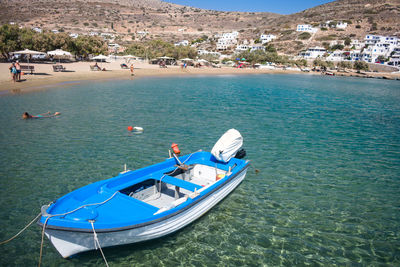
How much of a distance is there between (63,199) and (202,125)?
12.3 meters

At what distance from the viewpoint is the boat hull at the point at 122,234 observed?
208 inches

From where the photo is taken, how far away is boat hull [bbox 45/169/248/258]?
529 centimetres

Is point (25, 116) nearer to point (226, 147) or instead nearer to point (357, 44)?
point (226, 147)

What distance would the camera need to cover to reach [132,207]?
6.37 metres

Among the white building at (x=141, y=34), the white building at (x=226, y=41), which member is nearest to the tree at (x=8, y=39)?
the white building at (x=141, y=34)

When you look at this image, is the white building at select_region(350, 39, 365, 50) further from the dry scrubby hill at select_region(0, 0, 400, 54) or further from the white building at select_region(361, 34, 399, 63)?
the dry scrubby hill at select_region(0, 0, 400, 54)

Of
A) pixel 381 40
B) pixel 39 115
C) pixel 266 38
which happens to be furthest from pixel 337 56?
pixel 39 115

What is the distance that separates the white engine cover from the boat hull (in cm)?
243

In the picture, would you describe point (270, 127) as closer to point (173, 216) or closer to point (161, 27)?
point (173, 216)

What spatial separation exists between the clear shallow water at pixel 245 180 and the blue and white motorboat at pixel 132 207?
0.73 m

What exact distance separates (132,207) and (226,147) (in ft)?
14.4

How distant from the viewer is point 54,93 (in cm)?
2647

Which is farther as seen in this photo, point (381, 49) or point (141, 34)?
point (141, 34)

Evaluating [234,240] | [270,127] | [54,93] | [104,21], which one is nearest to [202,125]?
[270,127]
